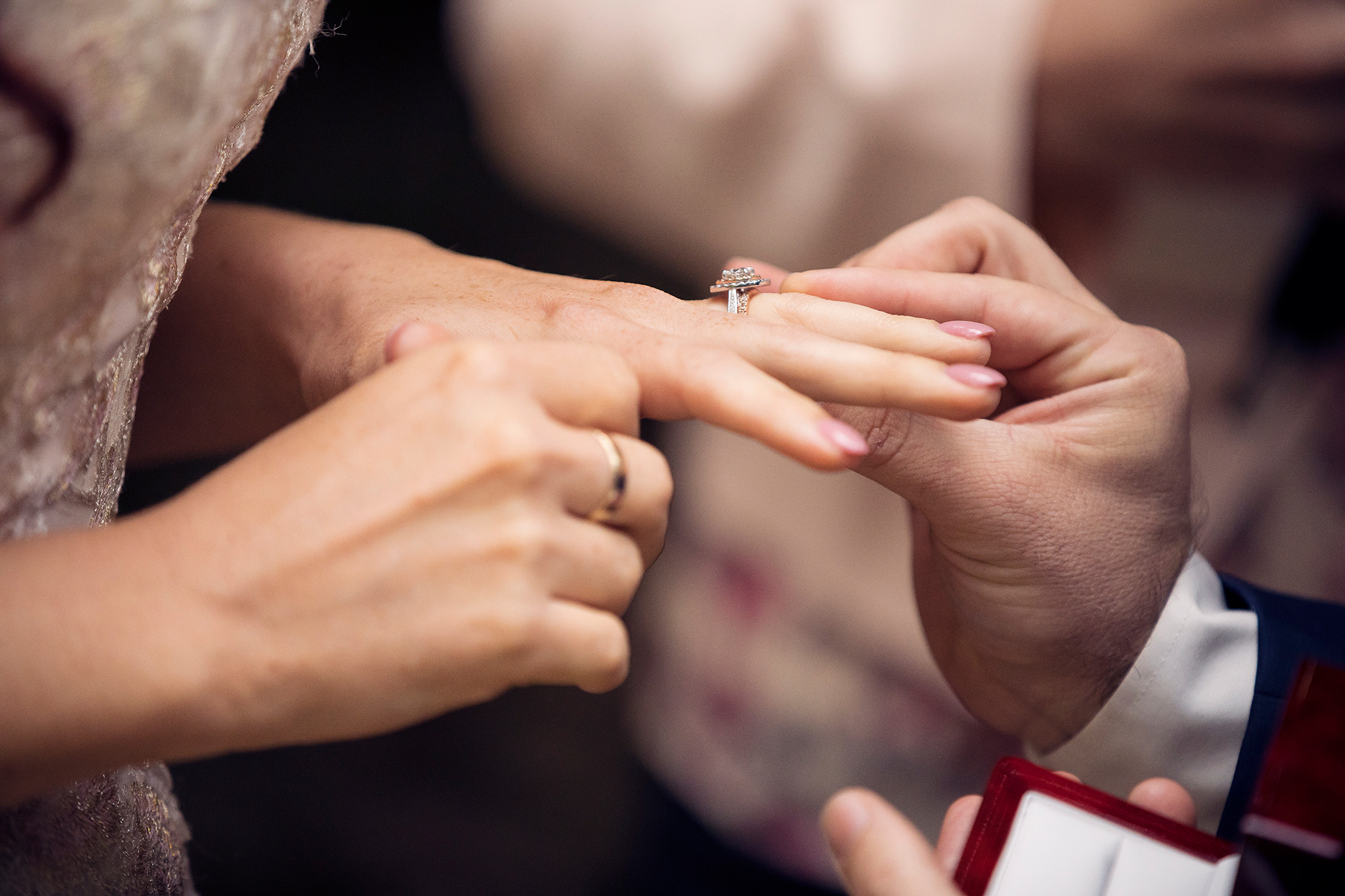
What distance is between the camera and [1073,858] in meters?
0.43

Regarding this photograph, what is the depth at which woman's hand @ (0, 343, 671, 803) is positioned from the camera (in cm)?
37

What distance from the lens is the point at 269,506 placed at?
0.40m

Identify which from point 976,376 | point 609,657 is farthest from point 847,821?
point 976,376

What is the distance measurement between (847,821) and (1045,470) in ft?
1.05

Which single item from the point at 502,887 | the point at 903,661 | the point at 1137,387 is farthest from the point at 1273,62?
the point at 502,887

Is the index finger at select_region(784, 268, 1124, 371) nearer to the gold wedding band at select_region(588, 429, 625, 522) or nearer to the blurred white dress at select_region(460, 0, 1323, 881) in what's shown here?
the gold wedding band at select_region(588, 429, 625, 522)

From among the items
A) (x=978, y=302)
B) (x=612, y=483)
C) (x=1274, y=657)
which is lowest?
(x=612, y=483)

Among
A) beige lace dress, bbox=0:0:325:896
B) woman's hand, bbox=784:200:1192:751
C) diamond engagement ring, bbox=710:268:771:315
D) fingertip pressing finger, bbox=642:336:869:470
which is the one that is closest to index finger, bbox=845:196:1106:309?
woman's hand, bbox=784:200:1192:751

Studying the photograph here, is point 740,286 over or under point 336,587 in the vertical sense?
over

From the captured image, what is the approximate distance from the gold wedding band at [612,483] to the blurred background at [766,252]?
519 mm

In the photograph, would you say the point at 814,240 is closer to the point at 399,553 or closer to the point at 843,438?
the point at 843,438

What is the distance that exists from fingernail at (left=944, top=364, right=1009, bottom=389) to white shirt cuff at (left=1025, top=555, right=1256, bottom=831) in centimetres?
33

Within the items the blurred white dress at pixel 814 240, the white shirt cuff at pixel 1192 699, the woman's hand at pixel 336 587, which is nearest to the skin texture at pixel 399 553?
the woman's hand at pixel 336 587

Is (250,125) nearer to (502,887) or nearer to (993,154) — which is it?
(993,154)
